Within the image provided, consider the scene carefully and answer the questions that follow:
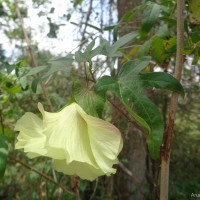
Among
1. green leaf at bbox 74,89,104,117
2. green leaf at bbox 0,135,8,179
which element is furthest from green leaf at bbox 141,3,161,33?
green leaf at bbox 0,135,8,179

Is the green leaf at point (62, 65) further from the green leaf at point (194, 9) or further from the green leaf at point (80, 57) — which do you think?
the green leaf at point (194, 9)

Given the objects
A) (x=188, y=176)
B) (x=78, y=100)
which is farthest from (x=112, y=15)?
(x=78, y=100)

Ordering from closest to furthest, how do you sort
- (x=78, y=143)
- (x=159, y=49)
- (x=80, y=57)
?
(x=78, y=143) → (x=80, y=57) → (x=159, y=49)

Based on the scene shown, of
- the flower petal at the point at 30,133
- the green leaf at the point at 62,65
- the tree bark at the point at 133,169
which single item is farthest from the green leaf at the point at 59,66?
the tree bark at the point at 133,169

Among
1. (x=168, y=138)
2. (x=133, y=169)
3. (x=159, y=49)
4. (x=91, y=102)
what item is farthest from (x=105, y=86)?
(x=133, y=169)

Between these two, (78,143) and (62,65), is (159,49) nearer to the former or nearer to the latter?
(62,65)
